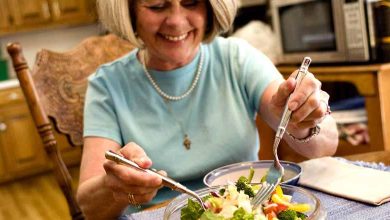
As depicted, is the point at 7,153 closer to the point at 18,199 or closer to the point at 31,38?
the point at 18,199

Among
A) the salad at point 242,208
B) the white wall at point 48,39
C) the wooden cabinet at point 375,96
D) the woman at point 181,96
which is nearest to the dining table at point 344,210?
A: the salad at point 242,208

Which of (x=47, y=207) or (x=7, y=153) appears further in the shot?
(x=7, y=153)

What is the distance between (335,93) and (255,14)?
0.66 meters

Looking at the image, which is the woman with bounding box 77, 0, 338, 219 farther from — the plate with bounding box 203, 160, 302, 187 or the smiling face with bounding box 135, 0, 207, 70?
the plate with bounding box 203, 160, 302, 187

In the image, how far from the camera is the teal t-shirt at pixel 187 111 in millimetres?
1188

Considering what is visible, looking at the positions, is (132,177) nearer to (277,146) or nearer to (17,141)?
(277,146)

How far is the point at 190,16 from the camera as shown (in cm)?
119

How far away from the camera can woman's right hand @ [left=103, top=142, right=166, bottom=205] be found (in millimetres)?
763

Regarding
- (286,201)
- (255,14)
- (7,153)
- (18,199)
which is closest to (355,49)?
(255,14)

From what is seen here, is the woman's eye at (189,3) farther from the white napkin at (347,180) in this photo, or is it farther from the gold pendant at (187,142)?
the white napkin at (347,180)

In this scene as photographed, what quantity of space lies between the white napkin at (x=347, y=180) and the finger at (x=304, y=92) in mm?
172

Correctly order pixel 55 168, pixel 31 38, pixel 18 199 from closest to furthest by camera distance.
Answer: pixel 55 168 → pixel 18 199 → pixel 31 38

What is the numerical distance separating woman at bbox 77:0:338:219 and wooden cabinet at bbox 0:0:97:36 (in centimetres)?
305

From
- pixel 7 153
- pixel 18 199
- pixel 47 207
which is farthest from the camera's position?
pixel 7 153
